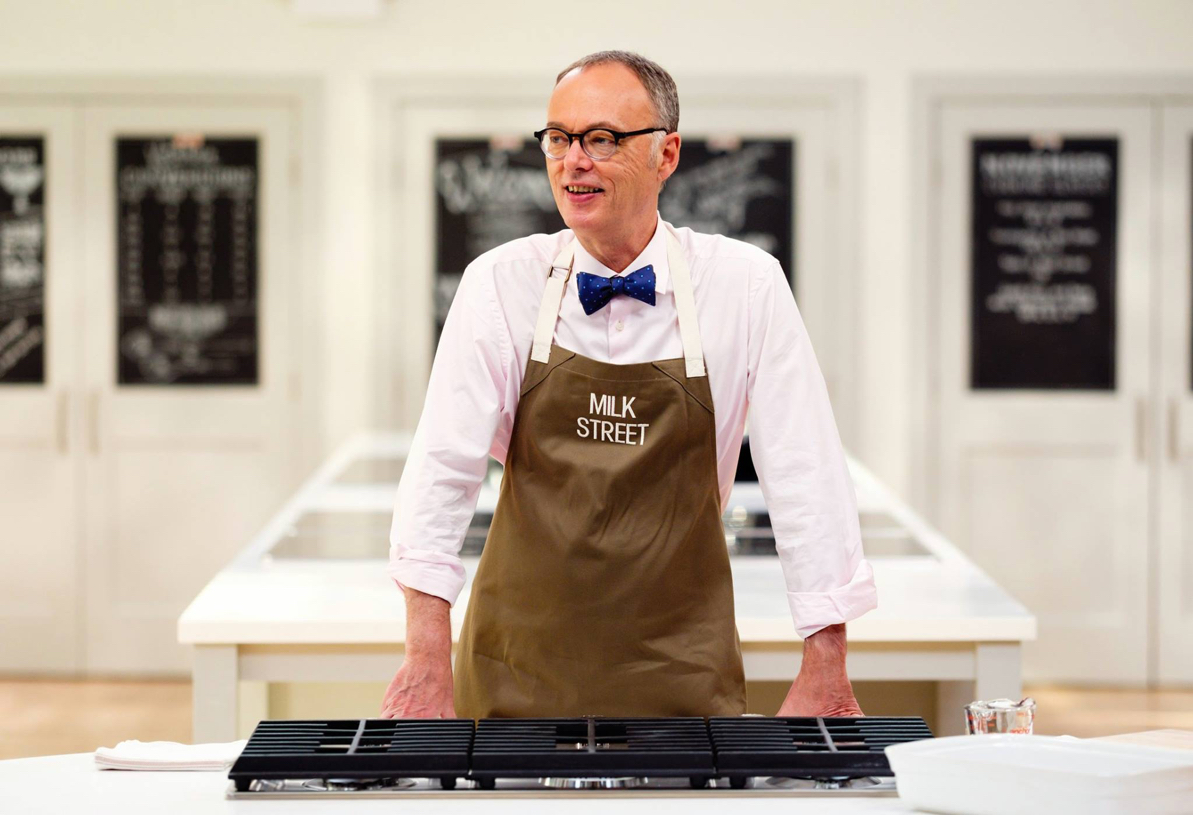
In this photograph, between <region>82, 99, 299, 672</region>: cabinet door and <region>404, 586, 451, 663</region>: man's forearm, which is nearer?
<region>404, 586, 451, 663</region>: man's forearm

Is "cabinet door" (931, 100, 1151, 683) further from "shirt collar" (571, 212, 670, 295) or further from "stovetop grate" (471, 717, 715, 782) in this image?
"stovetop grate" (471, 717, 715, 782)

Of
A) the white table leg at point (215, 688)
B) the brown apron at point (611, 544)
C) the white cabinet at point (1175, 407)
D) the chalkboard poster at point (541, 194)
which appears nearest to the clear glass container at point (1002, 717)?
the brown apron at point (611, 544)

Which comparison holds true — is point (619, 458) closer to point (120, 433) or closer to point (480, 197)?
point (480, 197)

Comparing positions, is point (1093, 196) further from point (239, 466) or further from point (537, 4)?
point (239, 466)

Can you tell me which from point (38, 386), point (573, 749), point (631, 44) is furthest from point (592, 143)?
point (38, 386)

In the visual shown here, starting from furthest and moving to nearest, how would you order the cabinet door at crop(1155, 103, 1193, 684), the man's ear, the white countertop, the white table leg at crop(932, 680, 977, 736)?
the cabinet door at crop(1155, 103, 1193, 684), the white table leg at crop(932, 680, 977, 736), the white countertop, the man's ear

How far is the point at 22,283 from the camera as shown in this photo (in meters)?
5.10

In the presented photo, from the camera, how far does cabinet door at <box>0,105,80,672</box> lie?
506cm

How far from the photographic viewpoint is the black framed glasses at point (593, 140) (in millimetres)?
1662

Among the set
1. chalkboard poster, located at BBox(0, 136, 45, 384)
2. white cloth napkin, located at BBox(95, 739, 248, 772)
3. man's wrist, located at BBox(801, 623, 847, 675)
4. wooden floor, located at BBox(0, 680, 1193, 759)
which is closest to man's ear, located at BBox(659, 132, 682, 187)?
man's wrist, located at BBox(801, 623, 847, 675)

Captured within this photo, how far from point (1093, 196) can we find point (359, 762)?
442cm

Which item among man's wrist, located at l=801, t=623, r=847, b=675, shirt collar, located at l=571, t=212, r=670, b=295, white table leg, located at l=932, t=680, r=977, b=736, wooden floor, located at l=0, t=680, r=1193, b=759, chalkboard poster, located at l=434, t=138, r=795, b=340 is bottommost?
wooden floor, located at l=0, t=680, r=1193, b=759

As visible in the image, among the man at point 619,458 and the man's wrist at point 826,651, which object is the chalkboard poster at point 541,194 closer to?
the man at point 619,458

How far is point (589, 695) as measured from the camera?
1791mm
